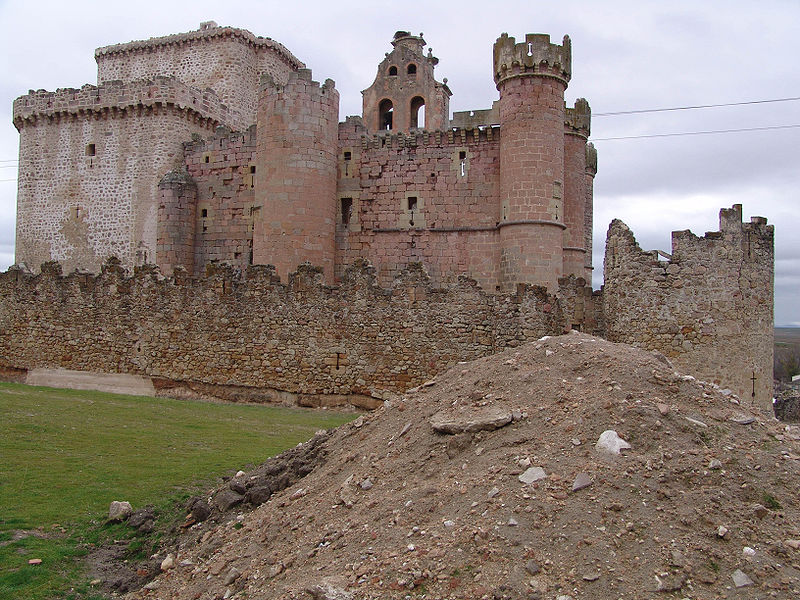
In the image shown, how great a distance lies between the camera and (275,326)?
19625 millimetres

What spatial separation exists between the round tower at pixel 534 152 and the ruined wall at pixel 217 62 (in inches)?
590

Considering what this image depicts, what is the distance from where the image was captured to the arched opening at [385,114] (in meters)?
31.1

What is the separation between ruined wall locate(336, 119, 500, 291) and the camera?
24.7 meters

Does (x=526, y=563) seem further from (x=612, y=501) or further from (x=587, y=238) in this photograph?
(x=587, y=238)

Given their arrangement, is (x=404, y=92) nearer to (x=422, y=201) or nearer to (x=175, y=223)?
(x=422, y=201)

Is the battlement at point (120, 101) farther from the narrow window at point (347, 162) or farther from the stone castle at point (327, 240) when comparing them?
the narrow window at point (347, 162)

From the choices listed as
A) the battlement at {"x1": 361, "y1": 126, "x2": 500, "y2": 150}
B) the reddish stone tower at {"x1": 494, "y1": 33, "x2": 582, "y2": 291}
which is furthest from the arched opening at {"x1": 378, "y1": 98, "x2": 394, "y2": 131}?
the reddish stone tower at {"x1": 494, "y1": 33, "x2": 582, "y2": 291}

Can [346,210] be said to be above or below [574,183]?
below

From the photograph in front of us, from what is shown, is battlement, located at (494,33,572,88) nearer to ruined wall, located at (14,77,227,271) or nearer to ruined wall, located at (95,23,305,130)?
ruined wall, located at (14,77,227,271)

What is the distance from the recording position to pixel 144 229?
29.7 metres

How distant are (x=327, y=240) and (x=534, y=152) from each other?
699 cm

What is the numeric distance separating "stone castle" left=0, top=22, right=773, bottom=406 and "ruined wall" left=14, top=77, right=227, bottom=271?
86 mm

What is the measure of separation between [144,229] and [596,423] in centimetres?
2596

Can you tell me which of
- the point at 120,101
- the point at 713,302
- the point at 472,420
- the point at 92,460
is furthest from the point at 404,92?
the point at 472,420
